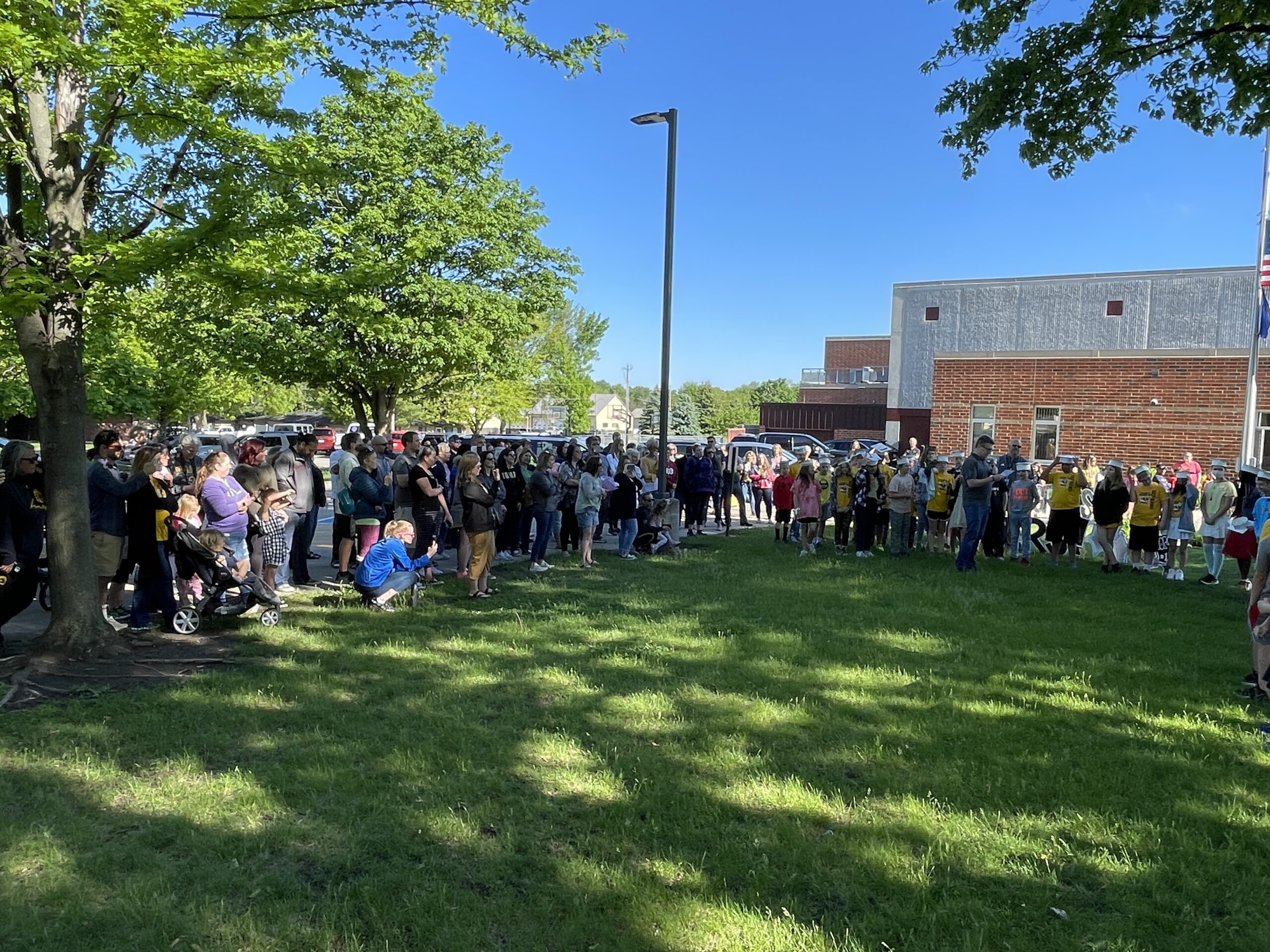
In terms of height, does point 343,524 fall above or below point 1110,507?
below

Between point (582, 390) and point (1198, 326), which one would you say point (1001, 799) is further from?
point (582, 390)

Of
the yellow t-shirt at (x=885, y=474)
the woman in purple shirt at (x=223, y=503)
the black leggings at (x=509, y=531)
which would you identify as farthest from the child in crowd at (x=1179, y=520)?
the woman in purple shirt at (x=223, y=503)

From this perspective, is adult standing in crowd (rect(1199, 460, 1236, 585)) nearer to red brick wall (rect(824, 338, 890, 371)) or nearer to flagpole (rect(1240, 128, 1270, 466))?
flagpole (rect(1240, 128, 1270, 466))

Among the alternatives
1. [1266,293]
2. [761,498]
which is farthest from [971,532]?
[1266,293]

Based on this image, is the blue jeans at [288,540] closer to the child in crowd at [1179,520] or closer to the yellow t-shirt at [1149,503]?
the yellow t-shirt at [1149,503]

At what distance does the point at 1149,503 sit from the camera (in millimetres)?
12125

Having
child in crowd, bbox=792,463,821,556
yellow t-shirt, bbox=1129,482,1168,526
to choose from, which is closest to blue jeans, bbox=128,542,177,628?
child in crowd, bbox=792,463,821,556

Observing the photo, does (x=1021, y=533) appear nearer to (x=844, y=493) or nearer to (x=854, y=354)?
(x=844, y=493)

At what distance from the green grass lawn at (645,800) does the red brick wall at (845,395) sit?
49.9 meters

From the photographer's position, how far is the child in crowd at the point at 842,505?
13.8 m

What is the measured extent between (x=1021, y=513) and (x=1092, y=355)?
14633mm

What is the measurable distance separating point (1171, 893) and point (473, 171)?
23508 mm

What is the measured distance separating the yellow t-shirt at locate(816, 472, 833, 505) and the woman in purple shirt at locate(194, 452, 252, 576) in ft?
30.7

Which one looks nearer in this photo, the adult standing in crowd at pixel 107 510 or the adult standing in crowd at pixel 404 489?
the adult standing in crowd at pixel 107 510
